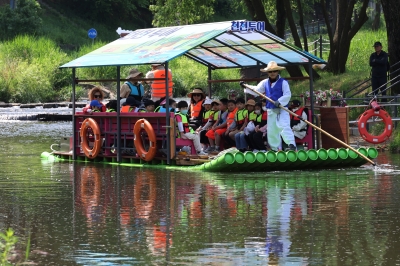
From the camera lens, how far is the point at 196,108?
65.7 ft

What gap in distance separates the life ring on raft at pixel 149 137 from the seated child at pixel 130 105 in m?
0.78

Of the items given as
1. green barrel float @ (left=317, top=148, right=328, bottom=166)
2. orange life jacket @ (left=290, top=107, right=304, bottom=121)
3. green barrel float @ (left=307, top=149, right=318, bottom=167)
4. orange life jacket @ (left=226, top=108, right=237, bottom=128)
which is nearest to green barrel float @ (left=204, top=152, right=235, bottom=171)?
green barrel float @ (left=307, top=149, right=318, bottom=167)

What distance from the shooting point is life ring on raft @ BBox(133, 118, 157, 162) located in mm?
17750

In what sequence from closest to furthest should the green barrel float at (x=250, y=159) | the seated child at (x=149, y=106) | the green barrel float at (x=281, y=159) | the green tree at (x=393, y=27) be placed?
the green barrel float at (x=250, y=159) → the green barrel float at (x=281, y=159) → the seated child at (x=149, y=106) → the green tree at (x=393, y=27)

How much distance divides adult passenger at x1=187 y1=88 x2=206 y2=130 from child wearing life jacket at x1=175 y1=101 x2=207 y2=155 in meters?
1.56

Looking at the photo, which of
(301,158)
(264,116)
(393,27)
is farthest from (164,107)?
(393,27)

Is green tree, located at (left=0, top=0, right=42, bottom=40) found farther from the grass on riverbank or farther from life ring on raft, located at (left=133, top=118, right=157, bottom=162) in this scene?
life ring on raft, located at (left=133, top=118, right=157, bottom=162)

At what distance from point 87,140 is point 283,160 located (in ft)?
15.3

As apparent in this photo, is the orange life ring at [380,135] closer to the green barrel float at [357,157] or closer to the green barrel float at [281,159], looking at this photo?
the green barrel float at [357,157]

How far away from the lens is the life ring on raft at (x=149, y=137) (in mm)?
17750

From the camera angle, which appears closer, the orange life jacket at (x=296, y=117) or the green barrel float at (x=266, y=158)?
the green barrel float at (x=266, y=158)

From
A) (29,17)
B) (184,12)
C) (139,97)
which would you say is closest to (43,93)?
(184,12)

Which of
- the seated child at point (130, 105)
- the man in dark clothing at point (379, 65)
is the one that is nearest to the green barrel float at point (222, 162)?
the seated child at point (130, 105)

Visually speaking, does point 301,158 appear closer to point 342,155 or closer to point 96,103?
point 342,155
